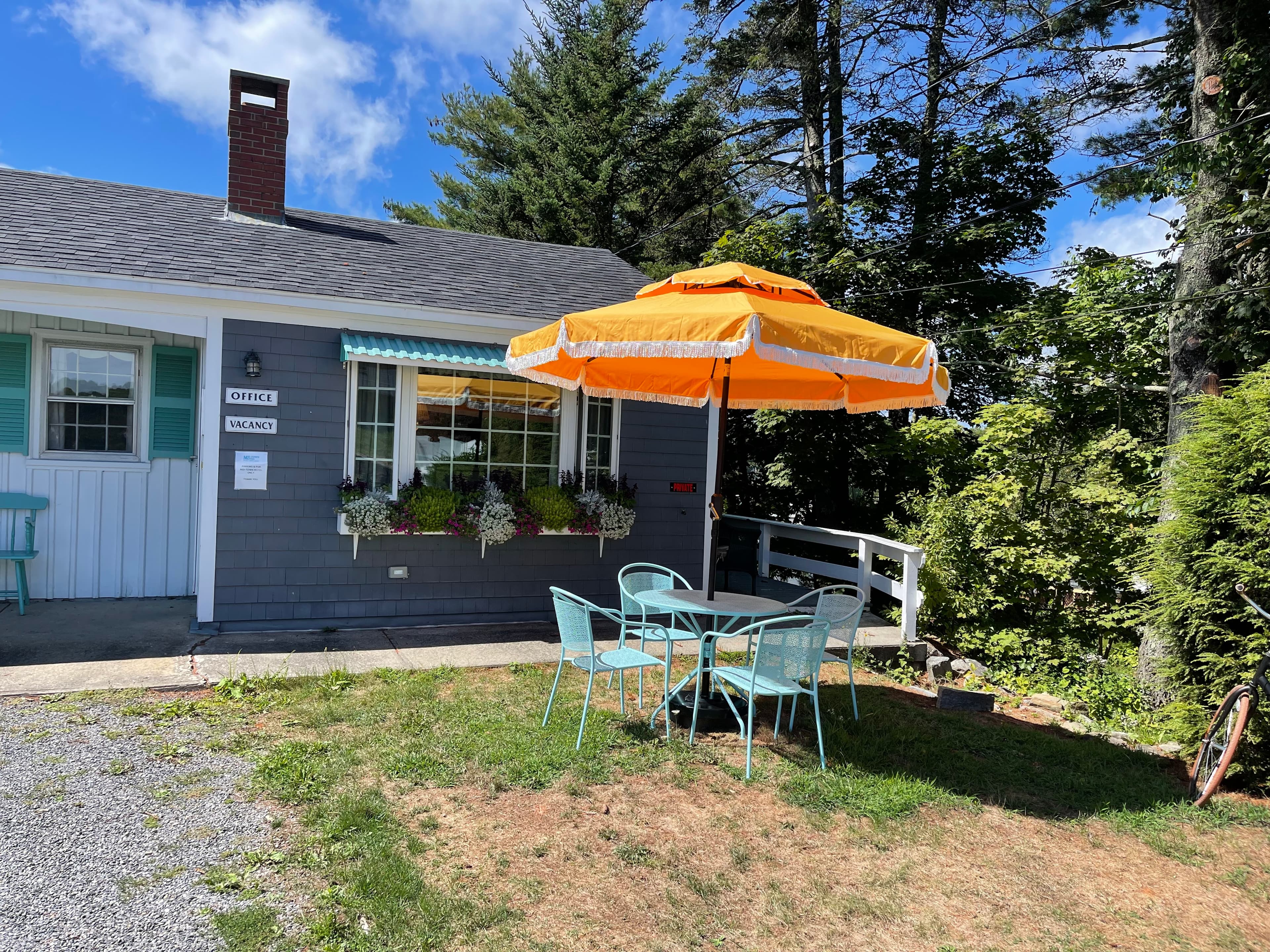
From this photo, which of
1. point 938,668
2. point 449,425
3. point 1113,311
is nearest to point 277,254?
point 449,425

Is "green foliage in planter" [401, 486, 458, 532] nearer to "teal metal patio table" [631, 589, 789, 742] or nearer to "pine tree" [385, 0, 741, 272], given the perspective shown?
"teal metal patio table" [631, 589, 789, 742]

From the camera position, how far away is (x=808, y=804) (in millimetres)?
3893

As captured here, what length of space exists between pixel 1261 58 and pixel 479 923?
8.26 m

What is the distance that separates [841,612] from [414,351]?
12.8 feet

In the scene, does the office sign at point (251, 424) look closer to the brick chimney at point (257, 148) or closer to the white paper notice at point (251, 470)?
the white paper notice at point (251, 470)

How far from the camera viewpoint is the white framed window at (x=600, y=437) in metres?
7.59

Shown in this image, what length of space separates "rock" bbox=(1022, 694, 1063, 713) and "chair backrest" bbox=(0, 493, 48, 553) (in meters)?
7.83

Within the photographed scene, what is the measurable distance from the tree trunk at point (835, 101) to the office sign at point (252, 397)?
33.1ft

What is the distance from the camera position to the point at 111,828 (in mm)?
3336

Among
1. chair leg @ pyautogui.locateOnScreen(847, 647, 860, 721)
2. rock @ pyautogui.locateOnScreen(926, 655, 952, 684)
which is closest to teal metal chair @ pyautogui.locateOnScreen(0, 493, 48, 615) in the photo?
chair leg @ pyautogui.locateOnScreen(847, 647, 860, 721)

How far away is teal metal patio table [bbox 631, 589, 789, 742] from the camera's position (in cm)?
470

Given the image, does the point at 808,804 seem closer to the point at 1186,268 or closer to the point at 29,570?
the point at 1186,268

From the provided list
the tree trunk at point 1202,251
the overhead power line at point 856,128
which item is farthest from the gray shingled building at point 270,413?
the overhead power line at point 856,128

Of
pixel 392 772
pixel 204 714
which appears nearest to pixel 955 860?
pixel 392 772
